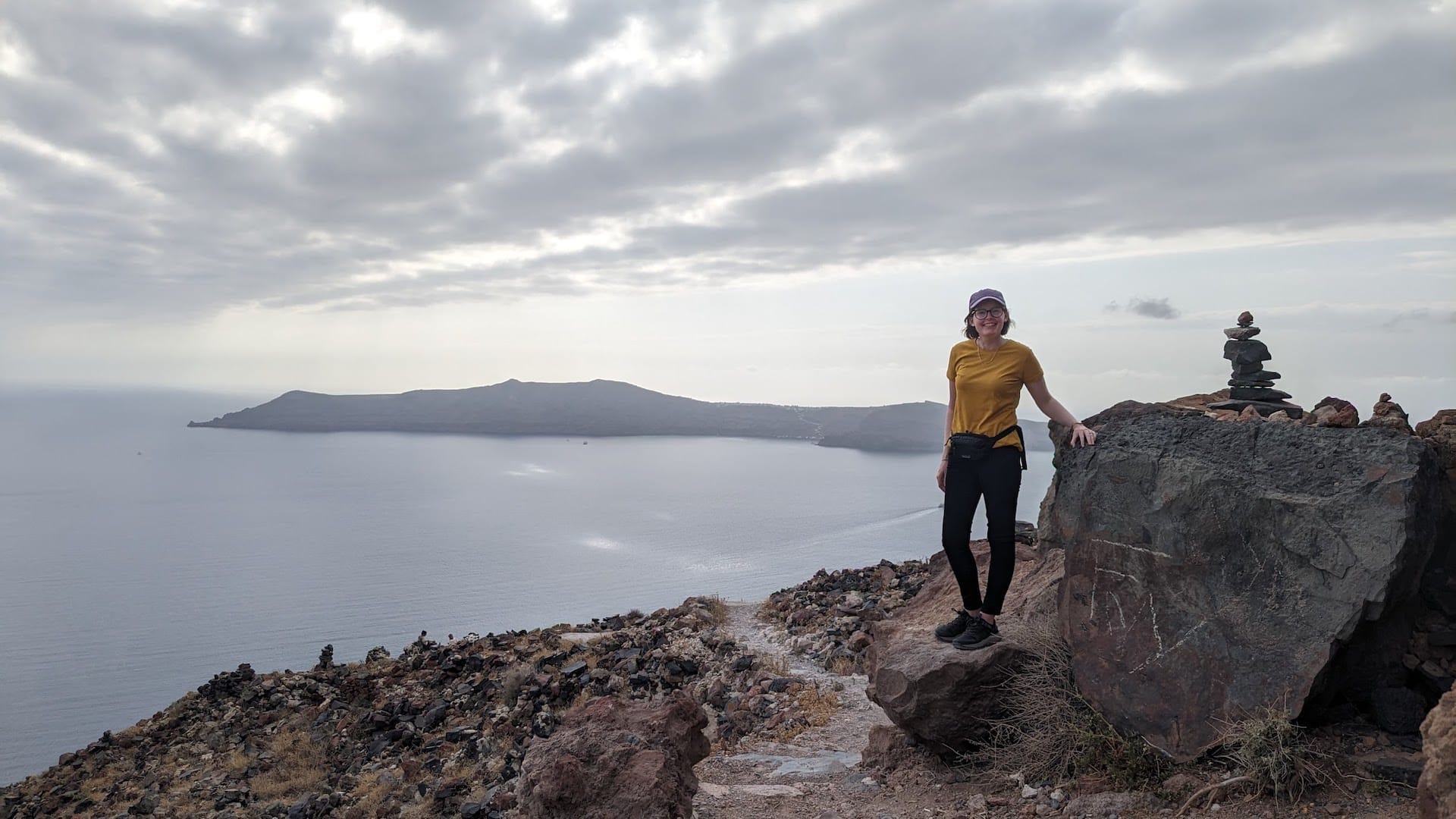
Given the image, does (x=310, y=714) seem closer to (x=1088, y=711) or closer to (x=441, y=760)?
(x=441, y=760)

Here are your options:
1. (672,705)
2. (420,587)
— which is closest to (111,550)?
(420,587)

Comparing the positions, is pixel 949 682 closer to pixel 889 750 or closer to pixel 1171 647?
pixel 889 750

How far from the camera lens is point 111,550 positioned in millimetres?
61344

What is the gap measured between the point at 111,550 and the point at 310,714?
60.9 metres

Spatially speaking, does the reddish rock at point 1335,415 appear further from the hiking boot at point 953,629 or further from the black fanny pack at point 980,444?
the hiking boot at point 953,629

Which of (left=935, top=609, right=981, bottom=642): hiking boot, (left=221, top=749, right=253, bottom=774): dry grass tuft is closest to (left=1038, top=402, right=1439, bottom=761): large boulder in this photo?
(left=935, top=609, right=981, bottom=642): hiking boot

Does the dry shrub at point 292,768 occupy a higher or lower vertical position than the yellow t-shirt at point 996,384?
lower

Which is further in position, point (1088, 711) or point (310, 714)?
point (310, 714)

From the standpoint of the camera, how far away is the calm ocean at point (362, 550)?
3359cm

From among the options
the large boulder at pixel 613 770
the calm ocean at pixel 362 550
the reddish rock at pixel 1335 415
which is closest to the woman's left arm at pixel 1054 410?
the reddish rock at pixel 1335 415

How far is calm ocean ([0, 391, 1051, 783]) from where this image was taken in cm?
3359

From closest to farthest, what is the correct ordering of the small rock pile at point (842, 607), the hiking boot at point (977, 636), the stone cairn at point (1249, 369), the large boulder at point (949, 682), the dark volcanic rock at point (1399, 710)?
the dark volcanic rock at point (1399, 710) → the large boulder at point (949, 682) → the hiking boot at point (977, 636) → the stone cairn at point (1249, 369) → the small rock pile at point (842, 607)

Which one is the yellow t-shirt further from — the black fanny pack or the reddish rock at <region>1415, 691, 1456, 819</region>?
the reddish rock at <region>1415, 691, 1456, 819</region>

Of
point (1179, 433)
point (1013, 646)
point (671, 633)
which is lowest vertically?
point (671, 633)
